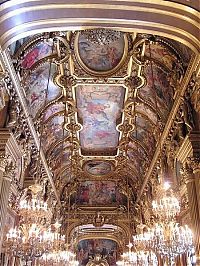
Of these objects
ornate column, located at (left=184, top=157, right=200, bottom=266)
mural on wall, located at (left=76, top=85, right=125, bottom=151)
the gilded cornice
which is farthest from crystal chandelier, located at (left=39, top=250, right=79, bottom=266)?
the gilded cornice

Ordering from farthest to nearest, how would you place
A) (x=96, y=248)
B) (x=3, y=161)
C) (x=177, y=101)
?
(x=96, y=248) → (x=177, y=101) → (x=3, y=161)

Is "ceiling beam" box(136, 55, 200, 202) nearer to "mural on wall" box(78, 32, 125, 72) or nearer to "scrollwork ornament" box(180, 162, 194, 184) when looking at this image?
"scrollwork ornament" box(180, 162, 194, 184)

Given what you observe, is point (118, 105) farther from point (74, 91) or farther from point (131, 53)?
point (131, 53)

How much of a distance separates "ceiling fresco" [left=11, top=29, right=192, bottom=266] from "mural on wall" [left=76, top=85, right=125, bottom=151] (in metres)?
0.04

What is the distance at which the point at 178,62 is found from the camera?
9.69 meters

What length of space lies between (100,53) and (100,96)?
258 centimetres

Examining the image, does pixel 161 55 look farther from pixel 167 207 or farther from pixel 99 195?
pixel 99 195

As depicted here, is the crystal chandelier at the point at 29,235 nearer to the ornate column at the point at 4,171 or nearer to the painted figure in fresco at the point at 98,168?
the ornate column at the point at 4,171

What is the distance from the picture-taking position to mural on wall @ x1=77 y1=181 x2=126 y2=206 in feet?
75.9

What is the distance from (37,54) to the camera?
1034 cm

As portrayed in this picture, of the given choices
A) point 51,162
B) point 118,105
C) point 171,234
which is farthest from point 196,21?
point 51,162

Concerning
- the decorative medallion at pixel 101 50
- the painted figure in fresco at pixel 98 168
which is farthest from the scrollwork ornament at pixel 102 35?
the painted figure in fresco at pixel 98 168

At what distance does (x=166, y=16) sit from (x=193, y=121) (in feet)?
14.3

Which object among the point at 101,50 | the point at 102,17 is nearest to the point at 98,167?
the point at 101,50
